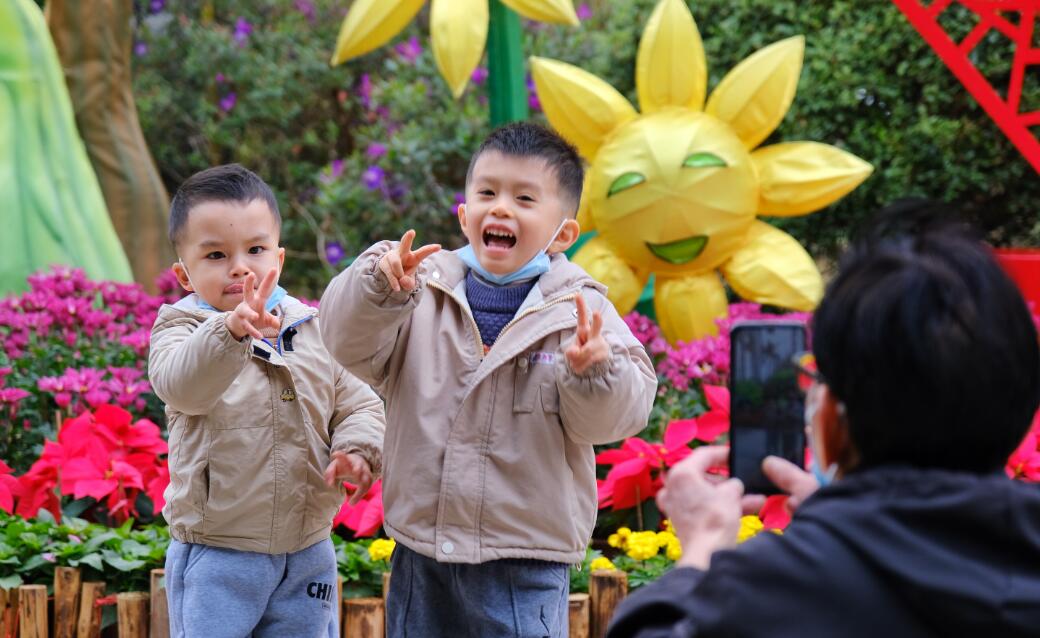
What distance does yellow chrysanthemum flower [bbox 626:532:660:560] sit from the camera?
325cm

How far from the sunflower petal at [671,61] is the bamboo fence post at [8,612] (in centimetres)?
327

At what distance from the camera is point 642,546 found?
128 inches

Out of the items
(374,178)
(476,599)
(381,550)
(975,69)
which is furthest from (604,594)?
(374,178)

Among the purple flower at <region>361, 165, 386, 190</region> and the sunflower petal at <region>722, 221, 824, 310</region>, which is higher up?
the purple flower at <region>361, 165, 386, 190</region>

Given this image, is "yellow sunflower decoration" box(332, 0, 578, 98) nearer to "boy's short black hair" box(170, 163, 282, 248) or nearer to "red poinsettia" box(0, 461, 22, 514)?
"red poinsettia" box(0, 461, 22, 514)

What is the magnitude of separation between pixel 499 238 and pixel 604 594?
104cm

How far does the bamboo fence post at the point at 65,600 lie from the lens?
320 cm

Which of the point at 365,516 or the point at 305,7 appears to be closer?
the point at 365,516

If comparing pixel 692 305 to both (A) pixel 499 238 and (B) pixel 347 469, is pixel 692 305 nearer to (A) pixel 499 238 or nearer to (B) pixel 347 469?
(A) pixel 499 238

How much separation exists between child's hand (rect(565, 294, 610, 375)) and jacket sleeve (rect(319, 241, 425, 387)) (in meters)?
0.36

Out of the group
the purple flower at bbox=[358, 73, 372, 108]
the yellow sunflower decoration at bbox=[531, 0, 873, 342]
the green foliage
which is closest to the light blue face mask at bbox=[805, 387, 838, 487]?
the green foliage

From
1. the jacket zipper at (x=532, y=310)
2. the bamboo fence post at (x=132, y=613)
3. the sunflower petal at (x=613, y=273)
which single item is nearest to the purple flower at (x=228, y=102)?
the sunflower petal at (x=613, y=273)

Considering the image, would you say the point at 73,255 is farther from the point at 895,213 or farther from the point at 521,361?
the point at 895,213

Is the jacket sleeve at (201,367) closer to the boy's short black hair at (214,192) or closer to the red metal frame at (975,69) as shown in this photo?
the boy's short black hair at (214,192)
